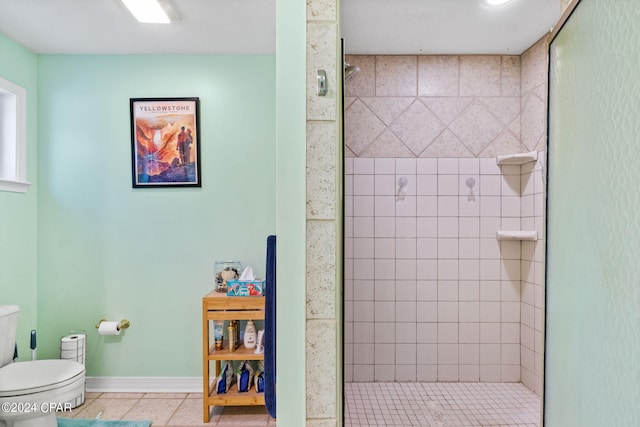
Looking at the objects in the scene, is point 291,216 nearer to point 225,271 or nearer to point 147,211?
point 225,271

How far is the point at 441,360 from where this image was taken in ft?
8.25

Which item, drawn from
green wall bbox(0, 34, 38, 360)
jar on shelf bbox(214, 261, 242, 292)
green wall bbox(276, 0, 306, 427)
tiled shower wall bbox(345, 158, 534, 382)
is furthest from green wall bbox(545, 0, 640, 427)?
green wall bbox(0, 34, 38, 360)

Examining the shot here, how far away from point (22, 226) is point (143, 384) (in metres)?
1.26

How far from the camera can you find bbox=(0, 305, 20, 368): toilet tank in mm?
2080

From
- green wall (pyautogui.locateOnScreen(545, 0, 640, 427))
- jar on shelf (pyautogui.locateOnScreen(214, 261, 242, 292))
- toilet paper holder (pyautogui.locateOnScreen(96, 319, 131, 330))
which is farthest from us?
toilet paper holder (pyautogui.locateOnScreen(96, 319, 131, 330))

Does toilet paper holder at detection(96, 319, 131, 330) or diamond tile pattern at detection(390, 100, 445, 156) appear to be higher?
diamond tile pattern at detection(390, 100, 445, 156)

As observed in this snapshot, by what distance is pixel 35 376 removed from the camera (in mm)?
1922

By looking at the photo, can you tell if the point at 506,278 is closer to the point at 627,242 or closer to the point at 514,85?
the point at 514,85

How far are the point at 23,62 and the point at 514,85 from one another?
310 centimetres

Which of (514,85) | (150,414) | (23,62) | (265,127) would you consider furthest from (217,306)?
(514,85)

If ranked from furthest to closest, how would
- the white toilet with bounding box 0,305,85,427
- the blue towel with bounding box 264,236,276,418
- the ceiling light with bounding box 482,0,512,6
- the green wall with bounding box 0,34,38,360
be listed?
the green wall with bounding box 0,34,38,360 < the ceiling light with bounding box 482,0,512,6 < the white toilet with bounding box 0,305,85,427 < the blue towel with bounding box 264,236,276,418

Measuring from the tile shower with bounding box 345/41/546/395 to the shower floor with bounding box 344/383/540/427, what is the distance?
0.10 metres

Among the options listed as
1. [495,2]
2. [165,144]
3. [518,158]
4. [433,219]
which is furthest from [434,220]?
[165,144]

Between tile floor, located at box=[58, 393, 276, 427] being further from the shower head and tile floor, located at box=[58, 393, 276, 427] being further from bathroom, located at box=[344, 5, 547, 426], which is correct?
the shower head
